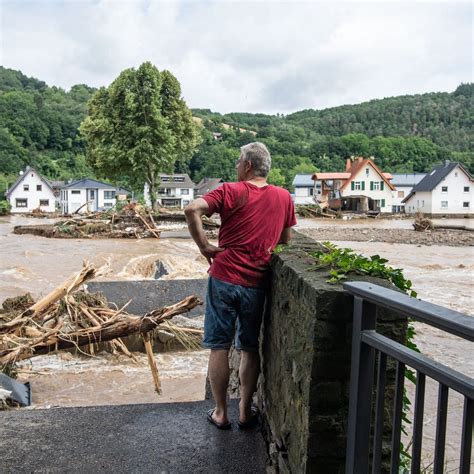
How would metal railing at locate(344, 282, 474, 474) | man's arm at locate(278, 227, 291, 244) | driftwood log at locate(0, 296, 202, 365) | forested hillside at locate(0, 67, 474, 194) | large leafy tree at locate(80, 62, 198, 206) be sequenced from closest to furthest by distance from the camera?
metal railing at locate(344, 282, 474, 474), man's arm at locate(278, 227, 291, 244), driftwood log at locate(0, 296, 202, 365), large leafy tree at locate(80, 62, 198, 206), forested hillside at locate(0, 67, 474, 194)

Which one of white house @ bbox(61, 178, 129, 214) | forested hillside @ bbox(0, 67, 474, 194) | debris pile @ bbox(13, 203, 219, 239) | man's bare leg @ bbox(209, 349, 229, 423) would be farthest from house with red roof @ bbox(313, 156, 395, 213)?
man's bare leg @ bbox(209, 349, 229, 423)

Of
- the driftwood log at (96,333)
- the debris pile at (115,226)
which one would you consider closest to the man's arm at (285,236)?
the driftwood log at (96,333)

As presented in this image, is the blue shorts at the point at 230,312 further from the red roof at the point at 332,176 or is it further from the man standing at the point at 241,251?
the red roof at the point at 332,176

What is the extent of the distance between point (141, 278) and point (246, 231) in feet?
48.1

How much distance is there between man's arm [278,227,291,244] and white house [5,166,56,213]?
85.7m

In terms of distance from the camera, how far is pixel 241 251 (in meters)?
3.78

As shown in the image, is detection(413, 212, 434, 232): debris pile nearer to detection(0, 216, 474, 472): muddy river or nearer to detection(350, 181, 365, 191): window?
detection(0, 216, 474, 472): muddy river

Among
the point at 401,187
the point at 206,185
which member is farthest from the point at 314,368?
the point at 206,185

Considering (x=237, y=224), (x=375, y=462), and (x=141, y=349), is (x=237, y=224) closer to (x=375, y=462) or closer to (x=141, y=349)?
(x=375, y=462)

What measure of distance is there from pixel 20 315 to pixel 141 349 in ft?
7.85

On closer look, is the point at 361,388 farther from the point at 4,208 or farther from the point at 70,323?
the point at 4,208

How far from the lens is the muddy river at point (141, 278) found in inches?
312

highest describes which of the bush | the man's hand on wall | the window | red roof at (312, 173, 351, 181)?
red roof at (312, 173, 351, 181)

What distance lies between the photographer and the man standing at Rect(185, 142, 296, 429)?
147 inches
